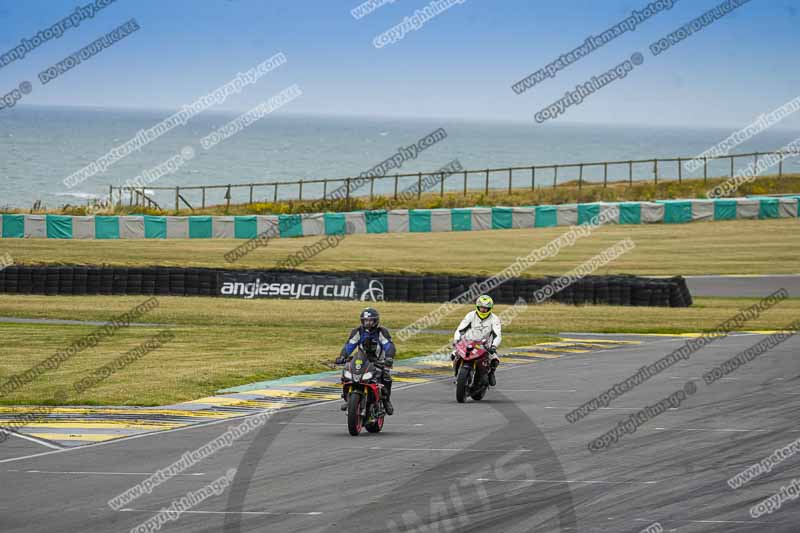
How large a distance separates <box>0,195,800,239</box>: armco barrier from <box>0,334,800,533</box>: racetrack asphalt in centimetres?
3431

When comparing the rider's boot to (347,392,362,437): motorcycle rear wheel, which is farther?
the rider's boot

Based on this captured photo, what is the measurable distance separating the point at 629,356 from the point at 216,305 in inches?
581

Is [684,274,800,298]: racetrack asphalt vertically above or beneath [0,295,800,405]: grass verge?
above

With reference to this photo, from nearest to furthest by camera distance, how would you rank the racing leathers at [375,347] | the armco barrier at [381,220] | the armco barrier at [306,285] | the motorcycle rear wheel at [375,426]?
the racing leathers at [375,347], the motorcycle rear wheel at [375,426], the armco barrier at [306,285], the armco barrier at [381,220]

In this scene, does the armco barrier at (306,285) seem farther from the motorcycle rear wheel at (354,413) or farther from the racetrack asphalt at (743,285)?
the motorcycle rear wheel at (354,413)

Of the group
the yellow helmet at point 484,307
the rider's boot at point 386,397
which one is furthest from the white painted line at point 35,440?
the yellow helmet at point 484,307

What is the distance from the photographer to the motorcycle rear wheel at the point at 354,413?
620 inches

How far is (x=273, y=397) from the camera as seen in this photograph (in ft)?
67.5

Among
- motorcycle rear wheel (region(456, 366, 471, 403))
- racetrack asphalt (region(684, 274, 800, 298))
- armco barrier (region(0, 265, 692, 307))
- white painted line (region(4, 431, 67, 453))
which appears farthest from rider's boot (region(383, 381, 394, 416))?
racetrack asphalt (region(684, 274, 800, 298))

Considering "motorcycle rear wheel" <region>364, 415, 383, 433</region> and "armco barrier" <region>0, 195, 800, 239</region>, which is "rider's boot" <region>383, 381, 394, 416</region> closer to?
"motorcycle rear wheel" <region>364, 415, 383, 433</region>

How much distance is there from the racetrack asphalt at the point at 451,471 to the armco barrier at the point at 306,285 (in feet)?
53.4

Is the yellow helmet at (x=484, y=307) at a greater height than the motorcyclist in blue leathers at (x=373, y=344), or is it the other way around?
the yellow helmet at (x=484, y=307)

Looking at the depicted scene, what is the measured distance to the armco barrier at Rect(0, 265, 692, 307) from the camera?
3666 cm

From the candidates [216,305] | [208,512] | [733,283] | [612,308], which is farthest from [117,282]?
[208,512]
